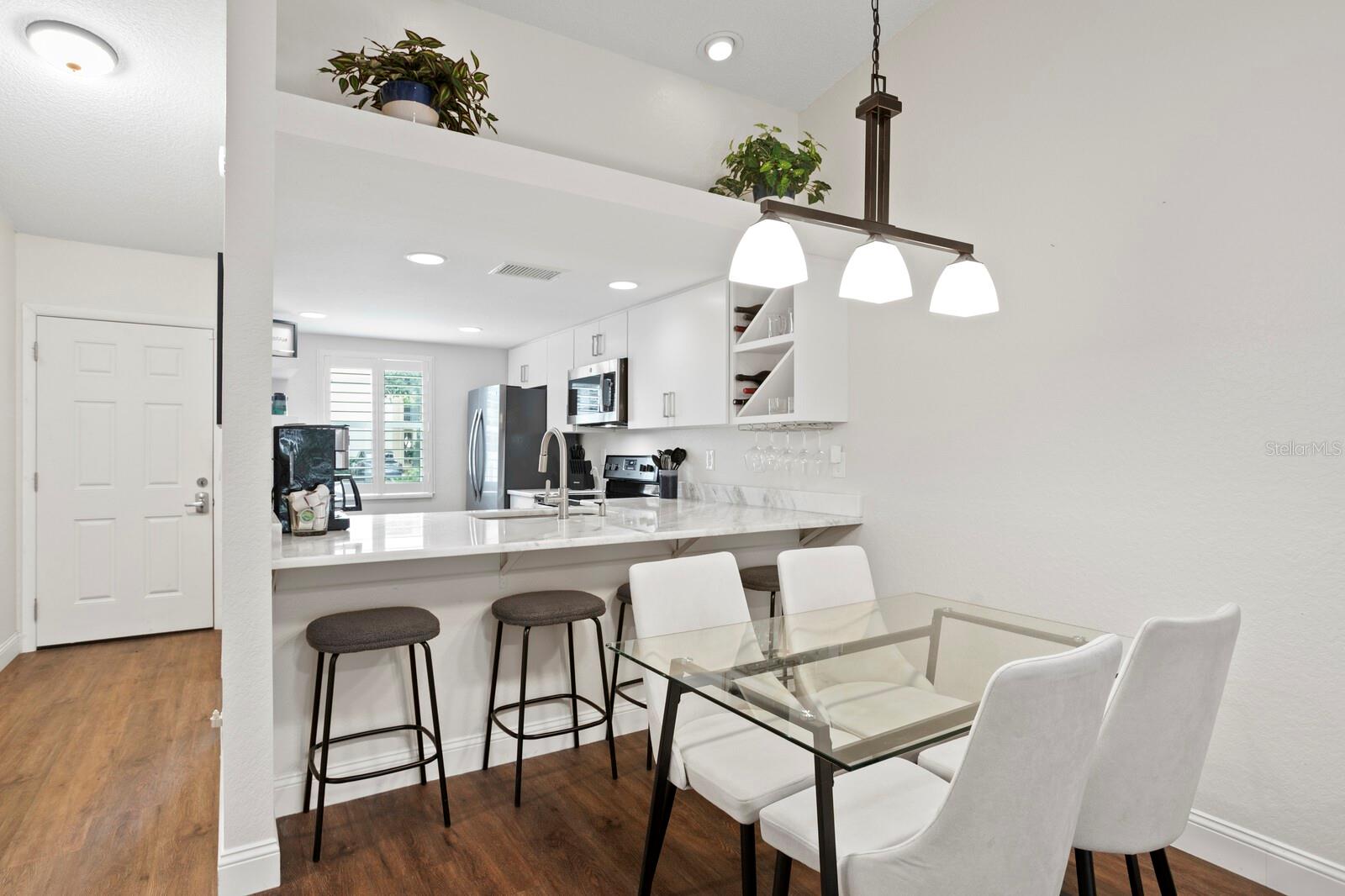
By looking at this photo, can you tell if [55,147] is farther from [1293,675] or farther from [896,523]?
[1293,675]

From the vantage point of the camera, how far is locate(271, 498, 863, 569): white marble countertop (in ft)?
7.06

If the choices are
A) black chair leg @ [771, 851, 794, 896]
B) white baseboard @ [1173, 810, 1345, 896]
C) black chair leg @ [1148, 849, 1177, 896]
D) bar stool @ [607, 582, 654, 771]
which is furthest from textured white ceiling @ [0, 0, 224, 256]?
white baseboard @ [1173, 810, 1345, 896]

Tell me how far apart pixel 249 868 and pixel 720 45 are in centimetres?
345

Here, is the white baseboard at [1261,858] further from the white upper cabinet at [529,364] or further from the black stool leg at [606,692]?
the white upper cabinet at [529,364]

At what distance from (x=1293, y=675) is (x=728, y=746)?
1.58 metres

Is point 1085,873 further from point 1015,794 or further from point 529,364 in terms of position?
point 529,364

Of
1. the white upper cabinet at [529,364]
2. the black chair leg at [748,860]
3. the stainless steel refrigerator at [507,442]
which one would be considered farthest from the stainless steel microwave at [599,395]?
the black chair leg at [748,860]

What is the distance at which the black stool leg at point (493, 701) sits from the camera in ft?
8.30

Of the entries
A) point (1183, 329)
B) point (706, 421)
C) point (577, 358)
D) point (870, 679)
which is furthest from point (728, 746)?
point (577, 358)

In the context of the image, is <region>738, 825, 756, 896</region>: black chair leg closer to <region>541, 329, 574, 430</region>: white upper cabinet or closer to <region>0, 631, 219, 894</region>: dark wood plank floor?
<region>0, 631, 219, 894</region>: dark wood plank floor

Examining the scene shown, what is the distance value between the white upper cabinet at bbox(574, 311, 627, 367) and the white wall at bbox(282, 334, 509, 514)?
1.78 m

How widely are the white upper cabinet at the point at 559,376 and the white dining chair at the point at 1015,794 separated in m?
4.11

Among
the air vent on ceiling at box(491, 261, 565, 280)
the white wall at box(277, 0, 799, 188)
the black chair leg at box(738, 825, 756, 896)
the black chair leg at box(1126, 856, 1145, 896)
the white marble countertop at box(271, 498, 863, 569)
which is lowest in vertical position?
the black chair leg at box(1126, 856, 1145, 896)

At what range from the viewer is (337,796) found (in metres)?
2.36
